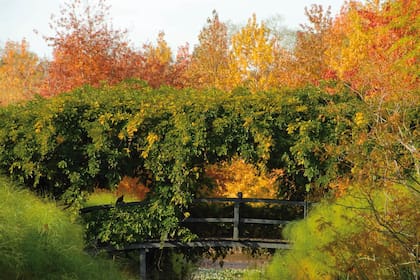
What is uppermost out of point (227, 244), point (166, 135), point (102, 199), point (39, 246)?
point (166, 135)

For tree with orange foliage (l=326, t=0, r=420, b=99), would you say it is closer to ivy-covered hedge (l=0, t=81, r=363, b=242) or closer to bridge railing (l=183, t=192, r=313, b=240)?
ivy-covered hedge (l=0, t=81, r=363, b=242)

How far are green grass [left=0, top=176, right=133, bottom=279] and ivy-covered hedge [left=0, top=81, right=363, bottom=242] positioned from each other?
8.44 feet

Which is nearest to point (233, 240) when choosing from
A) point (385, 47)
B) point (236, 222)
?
point (236, 222)

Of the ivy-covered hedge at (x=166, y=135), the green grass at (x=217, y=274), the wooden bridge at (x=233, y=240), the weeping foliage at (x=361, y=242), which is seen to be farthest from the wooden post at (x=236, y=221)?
the green grass at (x=217, y=274)

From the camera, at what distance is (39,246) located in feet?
23.6

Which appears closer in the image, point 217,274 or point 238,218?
point 238,218

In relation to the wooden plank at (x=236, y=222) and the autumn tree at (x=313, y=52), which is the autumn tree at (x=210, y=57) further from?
the wooden plank at (x=236, y=222)

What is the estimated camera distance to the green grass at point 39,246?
21.9 feet

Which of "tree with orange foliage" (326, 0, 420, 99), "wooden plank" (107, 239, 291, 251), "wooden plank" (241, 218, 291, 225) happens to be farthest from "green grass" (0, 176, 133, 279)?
"tree with orange foliage" (326, 0, 420, 99)

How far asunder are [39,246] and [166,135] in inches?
170

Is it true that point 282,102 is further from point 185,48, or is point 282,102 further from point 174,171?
point 185,48

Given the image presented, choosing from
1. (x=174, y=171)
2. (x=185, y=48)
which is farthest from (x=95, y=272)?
(x=185, y=48)

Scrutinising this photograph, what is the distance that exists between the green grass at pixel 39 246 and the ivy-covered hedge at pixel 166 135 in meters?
2.57

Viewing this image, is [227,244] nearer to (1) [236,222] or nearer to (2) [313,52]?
(1) [236,222]
